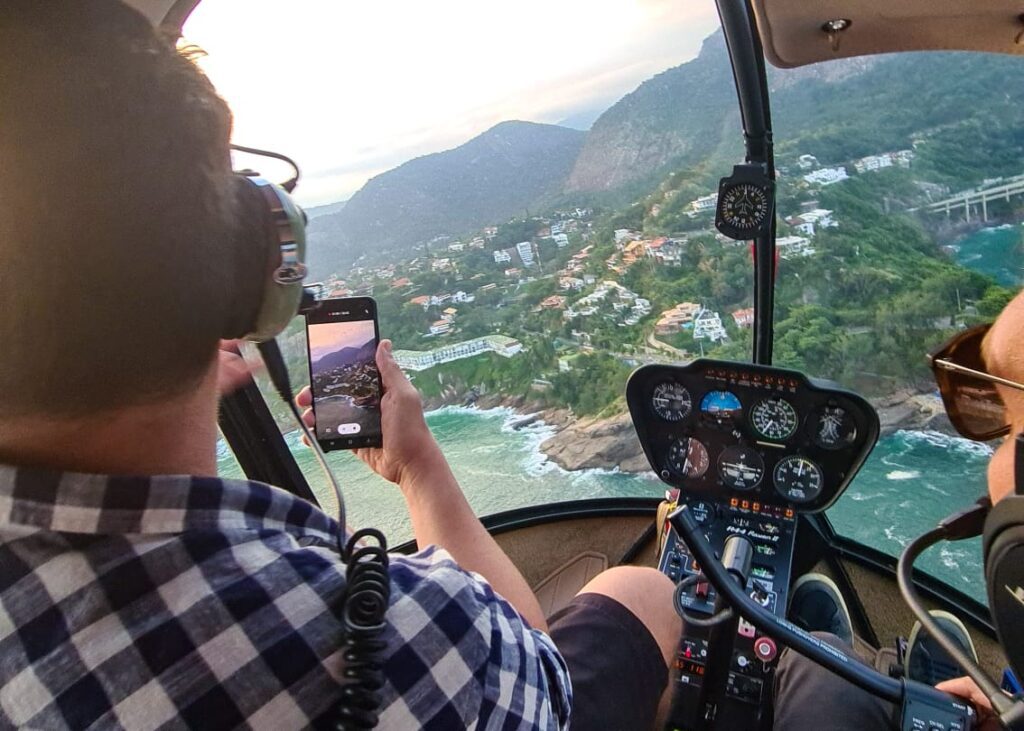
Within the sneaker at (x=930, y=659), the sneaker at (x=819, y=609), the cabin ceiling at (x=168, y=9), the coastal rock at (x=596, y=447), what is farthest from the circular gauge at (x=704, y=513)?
the cabin ceiling at (x=168, y=9)

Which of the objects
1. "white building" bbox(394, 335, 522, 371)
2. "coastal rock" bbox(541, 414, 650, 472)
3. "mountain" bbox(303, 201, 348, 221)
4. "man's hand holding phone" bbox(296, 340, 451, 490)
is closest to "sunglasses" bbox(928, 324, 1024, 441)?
"man's hand holding phone" bbox(296, 340, 451, 490)

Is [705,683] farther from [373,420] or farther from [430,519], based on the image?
[373,420]

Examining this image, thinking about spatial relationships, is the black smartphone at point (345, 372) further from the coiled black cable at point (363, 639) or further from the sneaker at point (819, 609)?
the sneaker at point (819, 609)

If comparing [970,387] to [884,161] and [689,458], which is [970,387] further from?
[884,161]

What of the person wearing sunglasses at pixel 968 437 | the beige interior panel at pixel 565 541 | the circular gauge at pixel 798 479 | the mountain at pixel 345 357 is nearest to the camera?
the person wearing sunglasses at pixel 968 437

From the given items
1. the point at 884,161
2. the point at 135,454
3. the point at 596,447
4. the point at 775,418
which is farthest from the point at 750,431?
the point at 135,454
